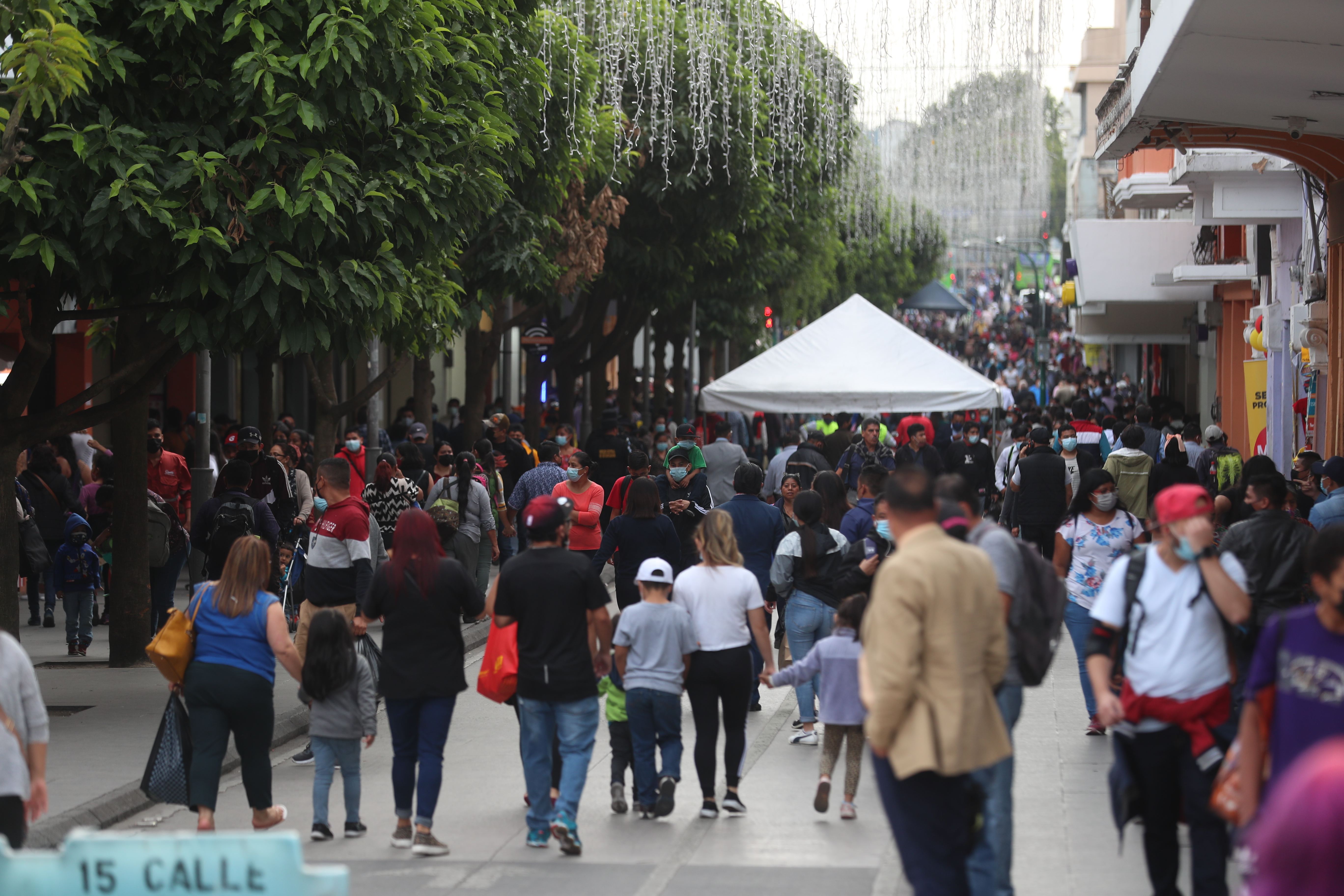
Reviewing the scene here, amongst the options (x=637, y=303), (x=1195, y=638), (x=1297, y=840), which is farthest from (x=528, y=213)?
(x=1297, y=840)

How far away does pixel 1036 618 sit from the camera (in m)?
5.96

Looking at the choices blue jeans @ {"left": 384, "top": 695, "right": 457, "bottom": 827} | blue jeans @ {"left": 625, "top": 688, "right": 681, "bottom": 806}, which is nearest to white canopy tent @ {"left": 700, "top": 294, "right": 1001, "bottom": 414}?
blue jeans @ {"left": 625, "top": 688, "right": 681, "bottom": 806}

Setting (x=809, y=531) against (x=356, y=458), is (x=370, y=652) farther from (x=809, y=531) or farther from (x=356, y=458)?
(x=356, y=458)

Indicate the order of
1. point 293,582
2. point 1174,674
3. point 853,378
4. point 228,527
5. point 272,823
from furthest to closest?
point 853,378
point 293,582
point 228,527
point 272,823
point 1174,674

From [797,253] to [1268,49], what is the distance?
80.2 feet

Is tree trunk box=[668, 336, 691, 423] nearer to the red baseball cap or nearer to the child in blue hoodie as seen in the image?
the child in blue hoodie

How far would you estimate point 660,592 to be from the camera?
7.89m

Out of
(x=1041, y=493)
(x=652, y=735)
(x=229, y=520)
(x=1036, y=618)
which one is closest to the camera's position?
(x=1036, y=618)

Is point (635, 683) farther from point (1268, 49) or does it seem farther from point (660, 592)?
point (1268, 49)

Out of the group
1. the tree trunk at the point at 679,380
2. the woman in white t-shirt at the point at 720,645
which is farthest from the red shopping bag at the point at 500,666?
the tree trunk at the point at 679,380

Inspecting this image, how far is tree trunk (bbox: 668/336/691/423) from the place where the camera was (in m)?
38.1

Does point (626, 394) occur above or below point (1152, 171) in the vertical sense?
below

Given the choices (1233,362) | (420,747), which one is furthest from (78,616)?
(1233,362)

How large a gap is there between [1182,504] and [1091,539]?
3.65 m
